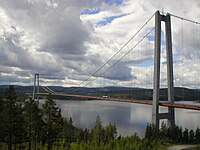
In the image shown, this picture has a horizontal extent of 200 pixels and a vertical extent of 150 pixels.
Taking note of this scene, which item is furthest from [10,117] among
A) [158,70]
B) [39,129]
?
[158,70]

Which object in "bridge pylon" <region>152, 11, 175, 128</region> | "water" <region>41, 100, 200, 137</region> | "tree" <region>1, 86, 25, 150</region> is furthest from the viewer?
"water" <region>41, 100, 200, 137</region>

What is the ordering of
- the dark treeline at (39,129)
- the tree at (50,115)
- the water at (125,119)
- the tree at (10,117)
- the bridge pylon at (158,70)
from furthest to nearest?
1. the water at (125,119)
2. the bridge pylon at (158,70)
3. the tree at (50,115)
4. the dark treeline at (39,129)
5. the tree at (10,117)

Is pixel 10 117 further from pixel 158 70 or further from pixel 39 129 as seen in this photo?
pixel 158 70

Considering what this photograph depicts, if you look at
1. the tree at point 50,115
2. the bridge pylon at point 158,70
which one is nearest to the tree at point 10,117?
the tree at point 50,115

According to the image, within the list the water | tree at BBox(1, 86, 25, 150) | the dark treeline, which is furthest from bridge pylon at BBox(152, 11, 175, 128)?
tree at BBox(1, 86, 25, 150)

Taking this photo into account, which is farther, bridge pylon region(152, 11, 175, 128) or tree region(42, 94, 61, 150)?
bridge pylon region(152, 11, 175, 128)

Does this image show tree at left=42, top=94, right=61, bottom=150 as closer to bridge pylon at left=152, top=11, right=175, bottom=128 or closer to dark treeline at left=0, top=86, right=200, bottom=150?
dark treeline at left=0, top=86, right=200, bottom=150

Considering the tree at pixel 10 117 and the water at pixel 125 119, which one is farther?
the water at pixel 125 119

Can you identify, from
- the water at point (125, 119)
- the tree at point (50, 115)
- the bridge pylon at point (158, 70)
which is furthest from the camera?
the water at point (125, 119)

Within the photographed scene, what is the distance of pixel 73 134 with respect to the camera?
33719mm

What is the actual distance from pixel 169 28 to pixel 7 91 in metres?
26.0

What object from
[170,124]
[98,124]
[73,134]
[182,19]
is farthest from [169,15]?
[73,134]

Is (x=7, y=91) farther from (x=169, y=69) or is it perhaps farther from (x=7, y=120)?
(x=169, y=69)

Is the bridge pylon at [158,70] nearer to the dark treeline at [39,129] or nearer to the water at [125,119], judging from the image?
the dark treeline at [39,129]
